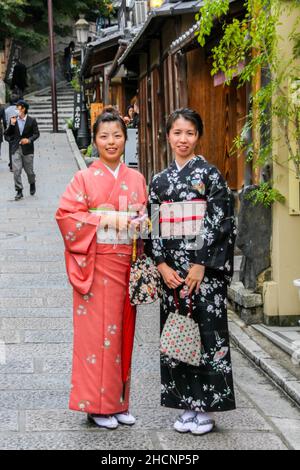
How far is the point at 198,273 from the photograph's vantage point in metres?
5.46

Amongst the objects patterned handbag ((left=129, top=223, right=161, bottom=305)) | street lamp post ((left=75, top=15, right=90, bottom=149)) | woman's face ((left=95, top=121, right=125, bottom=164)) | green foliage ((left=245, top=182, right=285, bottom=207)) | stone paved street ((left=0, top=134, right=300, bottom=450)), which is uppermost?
street lamp post ((left=75, top=15, right=90, bottom=149))

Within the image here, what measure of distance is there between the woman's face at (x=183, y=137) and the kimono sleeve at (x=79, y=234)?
2.34 feet

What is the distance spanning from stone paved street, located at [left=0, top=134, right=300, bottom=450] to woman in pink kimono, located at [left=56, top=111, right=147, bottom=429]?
287 mm

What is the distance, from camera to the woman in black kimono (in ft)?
18.0

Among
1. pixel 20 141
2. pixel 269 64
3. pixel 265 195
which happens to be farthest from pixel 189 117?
pixel 20 141

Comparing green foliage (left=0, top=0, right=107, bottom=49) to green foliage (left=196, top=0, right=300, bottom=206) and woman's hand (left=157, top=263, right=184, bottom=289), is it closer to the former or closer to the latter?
green foliage (left=196, top=0, right=300, bottom=206)

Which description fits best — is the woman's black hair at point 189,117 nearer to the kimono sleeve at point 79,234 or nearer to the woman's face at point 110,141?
the woman's face at point 110,141

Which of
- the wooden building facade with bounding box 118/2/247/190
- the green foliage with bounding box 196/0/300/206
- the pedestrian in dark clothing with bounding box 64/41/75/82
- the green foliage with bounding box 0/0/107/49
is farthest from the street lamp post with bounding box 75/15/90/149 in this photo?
the green foliage with bounding box 196/0/300/206

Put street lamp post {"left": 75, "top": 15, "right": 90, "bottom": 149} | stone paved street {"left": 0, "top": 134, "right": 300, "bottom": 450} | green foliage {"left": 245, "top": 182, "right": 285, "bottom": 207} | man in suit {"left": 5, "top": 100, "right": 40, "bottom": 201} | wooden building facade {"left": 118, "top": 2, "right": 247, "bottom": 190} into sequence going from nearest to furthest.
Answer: stone paved street {"left": 0, "top": 134, "right": 300, "bottom": 450} → green foliage {"left": 245, "top": 182, "right": 285, "bottom": 207} → wooden building facade {"left": 118, "top": 2, "right": 247, "bottom": 190} → man in suit {"left": 5, "top": 100, "right": 40, "bottom": 201} → street lamp post {"left": 75, "top": 15, "right": 90, "bottom": 149}

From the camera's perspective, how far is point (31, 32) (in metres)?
39.2

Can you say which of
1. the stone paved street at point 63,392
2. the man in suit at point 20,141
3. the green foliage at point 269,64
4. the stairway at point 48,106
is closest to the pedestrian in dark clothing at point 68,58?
the stairway at point 48,106

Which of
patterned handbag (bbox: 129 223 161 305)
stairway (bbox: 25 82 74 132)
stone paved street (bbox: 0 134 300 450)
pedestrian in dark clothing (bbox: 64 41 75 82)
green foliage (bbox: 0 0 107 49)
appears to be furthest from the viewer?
pedestrian in dark clothing (bbox: 64 41 75 82)

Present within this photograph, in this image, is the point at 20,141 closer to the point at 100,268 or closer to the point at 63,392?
the point at 63,392

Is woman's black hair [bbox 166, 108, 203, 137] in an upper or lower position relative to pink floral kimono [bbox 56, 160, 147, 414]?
upper
